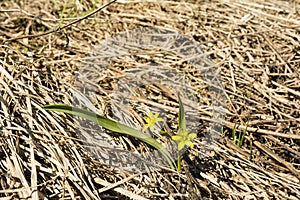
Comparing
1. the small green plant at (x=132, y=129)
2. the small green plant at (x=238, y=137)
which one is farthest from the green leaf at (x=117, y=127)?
the small green plant at (x=238, y=137)

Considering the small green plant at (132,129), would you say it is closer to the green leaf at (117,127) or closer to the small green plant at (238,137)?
the green leaf at (117,127)

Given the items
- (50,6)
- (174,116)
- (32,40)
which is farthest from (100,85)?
(50,6)

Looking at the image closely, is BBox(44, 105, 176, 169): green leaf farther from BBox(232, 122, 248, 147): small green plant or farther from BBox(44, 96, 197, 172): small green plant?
BBox(232, 122, 248, 147): small green plant

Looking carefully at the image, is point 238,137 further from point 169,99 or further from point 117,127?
point 117,127

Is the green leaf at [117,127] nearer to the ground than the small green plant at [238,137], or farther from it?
farther from it

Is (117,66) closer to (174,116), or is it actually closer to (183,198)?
(174,116)

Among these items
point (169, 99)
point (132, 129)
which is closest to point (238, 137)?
point (169, 99)

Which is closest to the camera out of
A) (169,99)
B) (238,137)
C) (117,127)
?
(117,127)

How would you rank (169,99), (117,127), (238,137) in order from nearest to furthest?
(117,127) < (238,137) < (169,99)

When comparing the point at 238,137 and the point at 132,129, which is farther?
the point at 238,137
